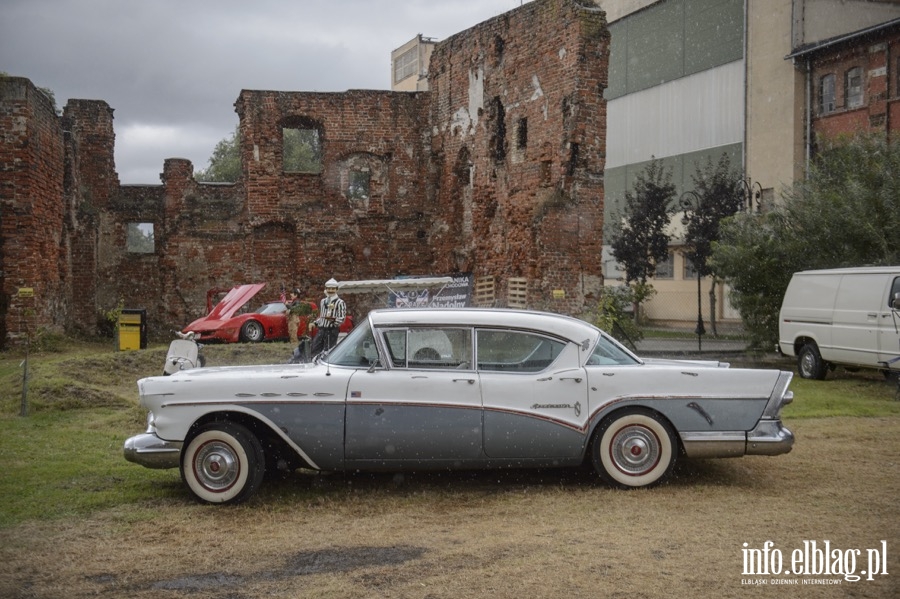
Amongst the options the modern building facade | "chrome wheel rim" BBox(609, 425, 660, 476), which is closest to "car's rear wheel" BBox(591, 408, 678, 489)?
"chrome wheel rim" BBox(609, 425, 660, 476)

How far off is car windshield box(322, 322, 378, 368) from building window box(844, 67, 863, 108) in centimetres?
2874

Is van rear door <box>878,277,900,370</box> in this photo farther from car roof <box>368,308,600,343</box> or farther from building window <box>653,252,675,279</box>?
building window <box>653,252,675,279</box>

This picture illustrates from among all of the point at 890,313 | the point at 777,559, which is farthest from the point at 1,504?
the point at 890,313

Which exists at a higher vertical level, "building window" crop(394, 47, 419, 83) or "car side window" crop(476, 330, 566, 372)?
"building window" crop(394, 47, 419, 83)

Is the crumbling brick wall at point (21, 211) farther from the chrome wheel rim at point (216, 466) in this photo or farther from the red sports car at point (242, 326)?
the chrome wheel rim at point (216, 466)

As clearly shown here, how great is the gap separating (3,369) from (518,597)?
14264 millimetres

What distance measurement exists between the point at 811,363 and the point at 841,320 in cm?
129

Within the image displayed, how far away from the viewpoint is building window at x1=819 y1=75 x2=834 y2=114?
105 ft

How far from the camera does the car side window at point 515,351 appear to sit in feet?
24.1

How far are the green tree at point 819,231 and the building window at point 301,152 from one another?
119 ft

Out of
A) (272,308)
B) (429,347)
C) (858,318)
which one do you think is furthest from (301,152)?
(429,347)

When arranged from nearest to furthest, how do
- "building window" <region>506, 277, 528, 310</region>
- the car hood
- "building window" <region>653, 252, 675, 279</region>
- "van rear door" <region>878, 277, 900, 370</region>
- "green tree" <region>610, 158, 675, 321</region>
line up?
"van rear door" <region>878, 277, 900, 370</region> → "building window" <region>506, 277, 528, 310</region> → the car hood → "green tree" <region>610, 158, 675, 321</region> → "building window" <region>653, 252, 675, 279</region>

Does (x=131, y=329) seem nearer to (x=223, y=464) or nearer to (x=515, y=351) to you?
(x=223, y=464)

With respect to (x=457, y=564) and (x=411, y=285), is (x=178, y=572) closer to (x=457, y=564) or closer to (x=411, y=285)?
(x=457, y=564)
